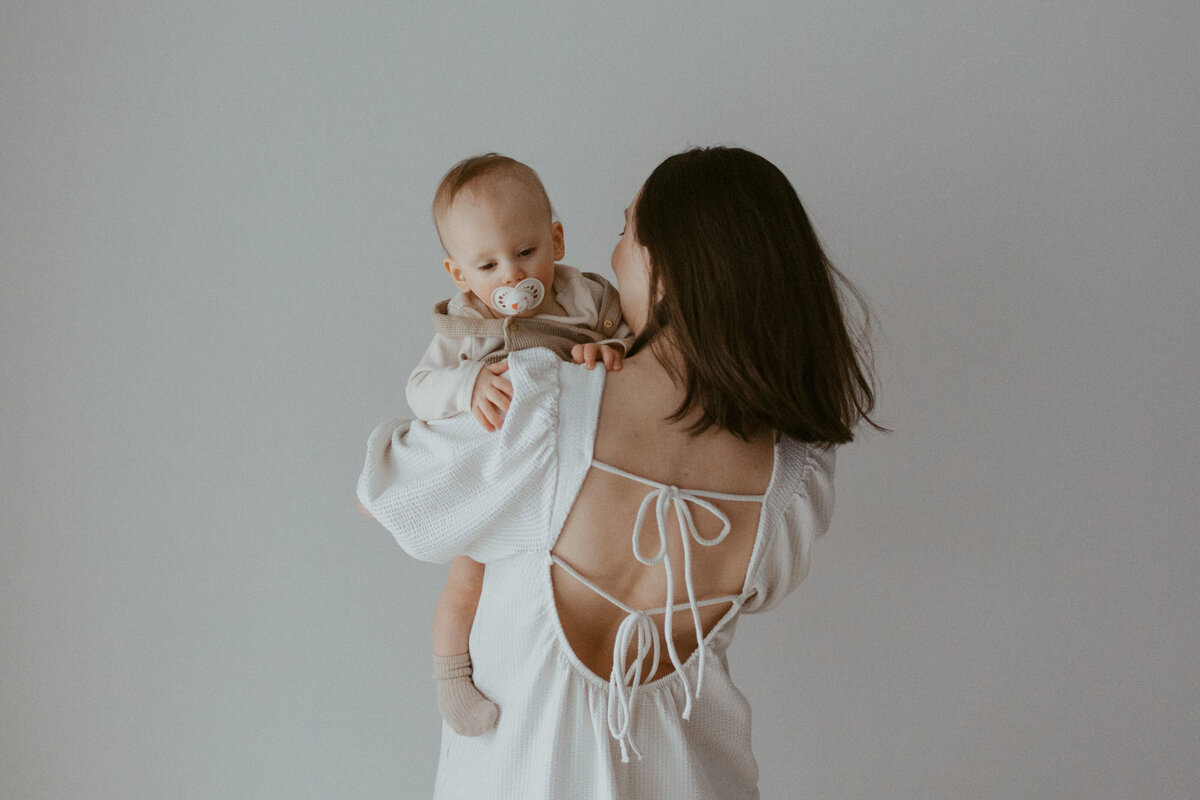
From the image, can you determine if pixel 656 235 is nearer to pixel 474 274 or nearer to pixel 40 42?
pixel 474 274

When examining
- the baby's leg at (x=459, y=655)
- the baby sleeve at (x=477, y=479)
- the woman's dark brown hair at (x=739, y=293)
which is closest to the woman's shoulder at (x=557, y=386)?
the baby sleeve at (x=477, y=479)

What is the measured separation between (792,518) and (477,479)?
17.9 inches

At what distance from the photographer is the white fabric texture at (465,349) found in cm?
135

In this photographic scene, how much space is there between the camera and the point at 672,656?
53.2 inches

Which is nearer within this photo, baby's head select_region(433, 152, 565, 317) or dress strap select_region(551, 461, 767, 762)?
dress strap select_region(551, 461, 767, 762)

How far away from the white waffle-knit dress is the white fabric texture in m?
0.03

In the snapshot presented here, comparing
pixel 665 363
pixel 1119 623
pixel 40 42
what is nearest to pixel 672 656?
pixel 665 363

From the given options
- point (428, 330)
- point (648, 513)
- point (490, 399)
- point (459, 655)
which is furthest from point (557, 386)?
point (428, 330)

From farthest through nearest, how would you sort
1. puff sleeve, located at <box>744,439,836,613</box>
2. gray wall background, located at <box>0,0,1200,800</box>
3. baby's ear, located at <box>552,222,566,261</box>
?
gray wall background, located at <box>0,0,1200,800</box>
baby's ear, located at <box>552,222,566,261</box>
puff sleeve, located at <box>744,439,836,613</box>

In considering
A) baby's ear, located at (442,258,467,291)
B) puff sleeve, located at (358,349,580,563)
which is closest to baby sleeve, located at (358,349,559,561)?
puff sleeve, located at (358,349,580,563)

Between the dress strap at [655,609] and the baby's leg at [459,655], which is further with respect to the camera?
the baby's leg at [459,655]

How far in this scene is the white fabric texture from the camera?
135 centimetres

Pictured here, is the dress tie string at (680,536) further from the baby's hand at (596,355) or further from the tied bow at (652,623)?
the baby's hand at (596,355)

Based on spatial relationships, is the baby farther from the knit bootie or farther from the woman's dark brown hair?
the woman's dark brown hair
